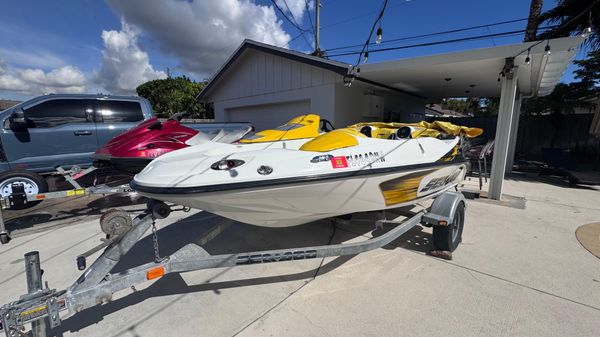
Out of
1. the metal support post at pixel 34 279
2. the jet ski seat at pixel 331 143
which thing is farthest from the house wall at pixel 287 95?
the metal support post at pixel 34 279

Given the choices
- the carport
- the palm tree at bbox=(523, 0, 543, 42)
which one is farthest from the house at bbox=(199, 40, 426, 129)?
the palm tree at bbox=(523, 0, 543, 42)

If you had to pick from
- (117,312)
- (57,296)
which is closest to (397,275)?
(117,312)

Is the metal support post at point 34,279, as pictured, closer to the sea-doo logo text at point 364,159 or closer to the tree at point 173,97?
the sea-doo logo text at point 364,159

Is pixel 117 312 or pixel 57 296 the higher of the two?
pixel 57 296

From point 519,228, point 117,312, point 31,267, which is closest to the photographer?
point 31,267

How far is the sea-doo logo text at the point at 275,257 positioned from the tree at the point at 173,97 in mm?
18753

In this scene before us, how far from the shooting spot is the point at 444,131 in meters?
4.02

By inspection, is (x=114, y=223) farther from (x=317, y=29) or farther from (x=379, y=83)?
(x=317, y=29)

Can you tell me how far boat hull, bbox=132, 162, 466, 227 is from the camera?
6.84 feet

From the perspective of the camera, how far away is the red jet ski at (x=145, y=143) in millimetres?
4027

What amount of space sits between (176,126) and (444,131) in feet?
13.9

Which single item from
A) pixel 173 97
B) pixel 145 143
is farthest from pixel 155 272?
pixel 173 97

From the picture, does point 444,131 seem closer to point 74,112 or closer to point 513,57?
point 513,57

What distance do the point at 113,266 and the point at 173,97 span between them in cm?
2060
